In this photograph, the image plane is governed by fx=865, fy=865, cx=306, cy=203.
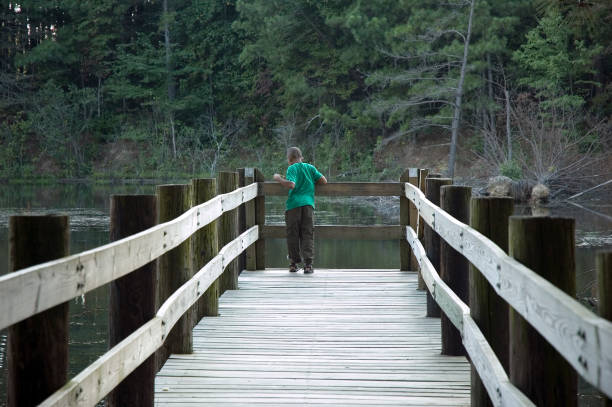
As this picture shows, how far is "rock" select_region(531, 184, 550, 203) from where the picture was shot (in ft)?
85.3

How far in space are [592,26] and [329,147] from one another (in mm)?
30281

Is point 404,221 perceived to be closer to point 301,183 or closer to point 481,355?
point 301,183

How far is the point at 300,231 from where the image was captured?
31.4ft

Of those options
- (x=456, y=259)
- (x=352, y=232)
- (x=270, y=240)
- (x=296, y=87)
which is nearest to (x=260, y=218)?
(x=352, y=232)

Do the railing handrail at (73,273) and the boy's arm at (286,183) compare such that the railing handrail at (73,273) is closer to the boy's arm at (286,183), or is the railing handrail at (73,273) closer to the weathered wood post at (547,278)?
the weathered wood post at (547,278)

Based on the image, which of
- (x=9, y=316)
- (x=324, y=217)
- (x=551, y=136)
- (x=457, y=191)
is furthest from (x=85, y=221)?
(x=9, y=316)

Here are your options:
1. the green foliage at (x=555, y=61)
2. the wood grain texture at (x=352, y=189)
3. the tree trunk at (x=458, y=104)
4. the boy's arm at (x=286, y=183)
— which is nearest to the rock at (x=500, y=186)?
the tree trunk at (x=458, y=104)

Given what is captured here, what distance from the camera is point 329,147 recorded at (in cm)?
3825

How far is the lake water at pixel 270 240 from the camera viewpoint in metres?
10.6

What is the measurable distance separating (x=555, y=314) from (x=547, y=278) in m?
0.61

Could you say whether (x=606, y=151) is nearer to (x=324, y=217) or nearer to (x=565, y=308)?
(x=324, y=217)

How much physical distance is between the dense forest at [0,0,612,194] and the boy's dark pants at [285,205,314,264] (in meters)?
18.8

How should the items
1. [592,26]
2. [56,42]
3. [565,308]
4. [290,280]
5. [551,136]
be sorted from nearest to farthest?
1. [565,308]
2. [592,26]
3. [290,280]
4. [551,136]
5. [56,42]

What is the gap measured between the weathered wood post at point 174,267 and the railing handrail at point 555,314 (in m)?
2.03
